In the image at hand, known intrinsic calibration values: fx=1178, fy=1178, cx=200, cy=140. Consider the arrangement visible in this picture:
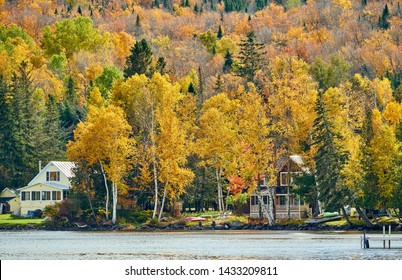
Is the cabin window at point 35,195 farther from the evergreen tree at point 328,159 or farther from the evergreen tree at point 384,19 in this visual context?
the evergreen tree at point 384,19

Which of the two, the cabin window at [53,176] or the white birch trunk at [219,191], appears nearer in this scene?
the white birch trunk at [219,191]

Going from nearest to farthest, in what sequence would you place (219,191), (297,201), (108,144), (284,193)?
(108,144) → (297,201) → (284,193) → (219,191)

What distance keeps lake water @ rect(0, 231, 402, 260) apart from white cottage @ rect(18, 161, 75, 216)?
23.1 m

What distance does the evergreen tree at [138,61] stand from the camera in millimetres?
109500

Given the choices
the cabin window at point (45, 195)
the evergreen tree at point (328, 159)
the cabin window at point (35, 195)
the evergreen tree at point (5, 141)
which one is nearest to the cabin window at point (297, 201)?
the evergreen tree at point (328, 159)

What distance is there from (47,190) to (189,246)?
45090 millimetres

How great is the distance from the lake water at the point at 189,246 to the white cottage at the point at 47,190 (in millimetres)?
23116

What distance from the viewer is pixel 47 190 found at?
366 feet

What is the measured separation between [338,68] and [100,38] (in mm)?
53184

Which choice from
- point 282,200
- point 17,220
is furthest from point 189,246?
point 17,220

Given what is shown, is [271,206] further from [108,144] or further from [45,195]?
[45,195]

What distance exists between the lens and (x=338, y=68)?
13975 centimetres

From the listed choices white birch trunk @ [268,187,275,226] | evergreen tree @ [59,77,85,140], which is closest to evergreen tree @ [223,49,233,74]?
evergreen tree @ [59,77,85,140]

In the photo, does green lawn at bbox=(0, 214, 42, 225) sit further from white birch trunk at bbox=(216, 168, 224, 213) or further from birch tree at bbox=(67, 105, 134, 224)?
white birch trunk at bbox=(216, 168, 224, 213)
